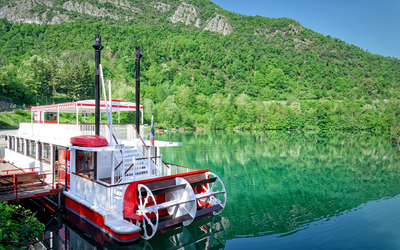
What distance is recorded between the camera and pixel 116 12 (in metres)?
178

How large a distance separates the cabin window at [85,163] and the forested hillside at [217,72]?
5098 cm

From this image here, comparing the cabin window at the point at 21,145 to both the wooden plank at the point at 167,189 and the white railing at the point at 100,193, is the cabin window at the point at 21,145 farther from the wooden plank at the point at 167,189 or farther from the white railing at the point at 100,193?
the wooden plank at the point at 167,189

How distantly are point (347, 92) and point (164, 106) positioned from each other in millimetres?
76862

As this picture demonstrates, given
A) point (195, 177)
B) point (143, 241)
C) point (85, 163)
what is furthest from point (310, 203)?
point (85, 163)

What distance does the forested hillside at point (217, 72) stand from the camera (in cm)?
7556

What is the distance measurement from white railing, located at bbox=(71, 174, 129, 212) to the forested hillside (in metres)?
52.0

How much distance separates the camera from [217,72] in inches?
5276

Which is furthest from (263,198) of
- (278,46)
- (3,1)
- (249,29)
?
(3,1)

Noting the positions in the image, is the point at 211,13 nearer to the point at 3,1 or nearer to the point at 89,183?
the point at 3,1

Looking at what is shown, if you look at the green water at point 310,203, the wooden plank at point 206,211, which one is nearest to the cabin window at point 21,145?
the wooden plank at point 206,211

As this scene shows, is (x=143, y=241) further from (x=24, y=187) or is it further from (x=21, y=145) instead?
(x=21, y=145)

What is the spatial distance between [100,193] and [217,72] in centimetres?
12785

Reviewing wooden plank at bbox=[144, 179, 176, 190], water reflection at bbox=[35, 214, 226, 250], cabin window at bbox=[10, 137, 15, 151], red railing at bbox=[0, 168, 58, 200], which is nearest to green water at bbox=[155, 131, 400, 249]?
water reflection at bbox=[35, 214, 226, 250]

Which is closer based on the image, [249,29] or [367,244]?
[367,244]
